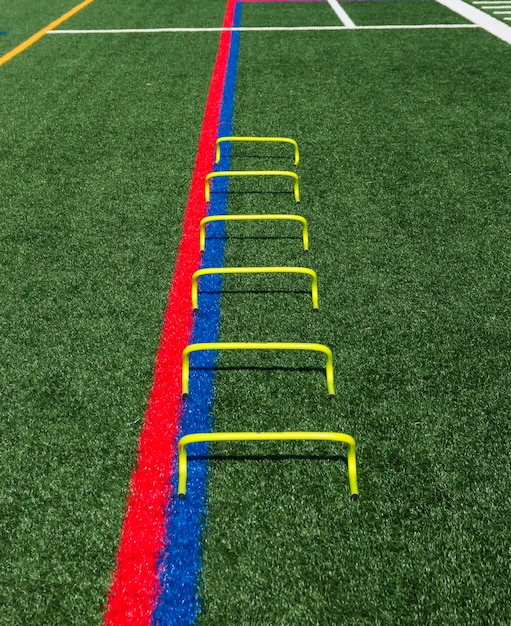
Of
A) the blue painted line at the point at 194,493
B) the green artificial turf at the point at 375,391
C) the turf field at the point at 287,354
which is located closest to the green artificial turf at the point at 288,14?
the turf field at the point at 287,354

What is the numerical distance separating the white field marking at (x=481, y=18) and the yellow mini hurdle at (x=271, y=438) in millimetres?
10025

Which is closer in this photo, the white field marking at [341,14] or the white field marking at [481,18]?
the white field marking at [481,18]

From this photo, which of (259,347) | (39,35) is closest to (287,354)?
(259,347)

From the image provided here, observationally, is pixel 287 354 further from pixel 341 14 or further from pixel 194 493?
pixel 341 14

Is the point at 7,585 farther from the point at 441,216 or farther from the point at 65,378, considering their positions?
the point at 441,216

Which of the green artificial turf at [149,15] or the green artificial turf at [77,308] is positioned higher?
the green artificial turf at [149,15]

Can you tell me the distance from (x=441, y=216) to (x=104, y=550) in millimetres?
3867

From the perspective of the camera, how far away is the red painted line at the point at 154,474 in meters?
2.36

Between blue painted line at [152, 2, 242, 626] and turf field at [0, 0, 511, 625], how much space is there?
0.06 meters

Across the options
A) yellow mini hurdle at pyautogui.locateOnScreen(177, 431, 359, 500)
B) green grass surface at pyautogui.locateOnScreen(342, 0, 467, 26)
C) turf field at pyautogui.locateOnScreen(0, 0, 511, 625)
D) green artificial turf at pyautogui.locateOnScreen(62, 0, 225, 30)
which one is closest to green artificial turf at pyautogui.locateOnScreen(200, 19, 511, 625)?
turf field at pyautogui.locateOnScreen(0, 0, 511, 625)

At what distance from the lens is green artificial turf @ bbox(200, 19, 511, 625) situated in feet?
7.82

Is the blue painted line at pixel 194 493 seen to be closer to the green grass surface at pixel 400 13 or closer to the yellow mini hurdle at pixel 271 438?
the yellow mini hurdle at pixel 271 438

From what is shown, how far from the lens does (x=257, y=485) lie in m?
2.78

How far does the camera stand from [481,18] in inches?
470
